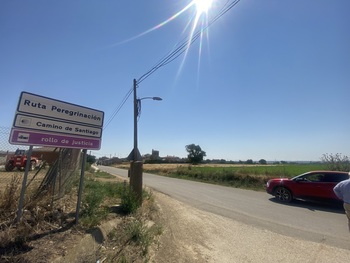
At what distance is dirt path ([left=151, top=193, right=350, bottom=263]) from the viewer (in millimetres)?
4956

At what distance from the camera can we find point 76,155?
9.02m

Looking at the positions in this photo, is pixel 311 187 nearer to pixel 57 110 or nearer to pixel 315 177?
pixel 315 177

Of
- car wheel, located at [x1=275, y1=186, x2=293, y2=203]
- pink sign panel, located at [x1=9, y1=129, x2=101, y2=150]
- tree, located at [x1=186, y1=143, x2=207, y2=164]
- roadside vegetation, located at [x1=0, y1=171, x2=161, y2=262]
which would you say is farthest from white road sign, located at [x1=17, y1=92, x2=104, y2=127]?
tree, located at [x1=186, y1=143, x2=207, y2=164]

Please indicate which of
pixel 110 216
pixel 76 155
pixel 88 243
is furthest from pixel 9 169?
pixel 88 243

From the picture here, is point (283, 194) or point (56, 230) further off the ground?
point (283, 194)

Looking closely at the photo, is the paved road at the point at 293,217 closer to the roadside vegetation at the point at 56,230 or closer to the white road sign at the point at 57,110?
the roadside vegetation at the point at 56,230

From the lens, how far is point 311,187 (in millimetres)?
11578

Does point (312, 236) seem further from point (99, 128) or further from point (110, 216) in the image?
point (99, 128)

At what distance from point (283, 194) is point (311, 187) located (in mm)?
1338

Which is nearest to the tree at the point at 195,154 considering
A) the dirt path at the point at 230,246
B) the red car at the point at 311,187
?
the red car at the point at 311,187

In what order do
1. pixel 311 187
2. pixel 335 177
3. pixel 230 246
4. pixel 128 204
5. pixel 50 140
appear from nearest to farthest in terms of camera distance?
1. pixel 50 140
2. pixel 230 246
3. pixel 128 204
4. pixel 335 177
5. pixel 311 187

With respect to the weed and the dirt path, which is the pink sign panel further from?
the dirt path

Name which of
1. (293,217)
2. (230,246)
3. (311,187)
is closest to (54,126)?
(230,246)

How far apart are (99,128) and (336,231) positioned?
721cm
